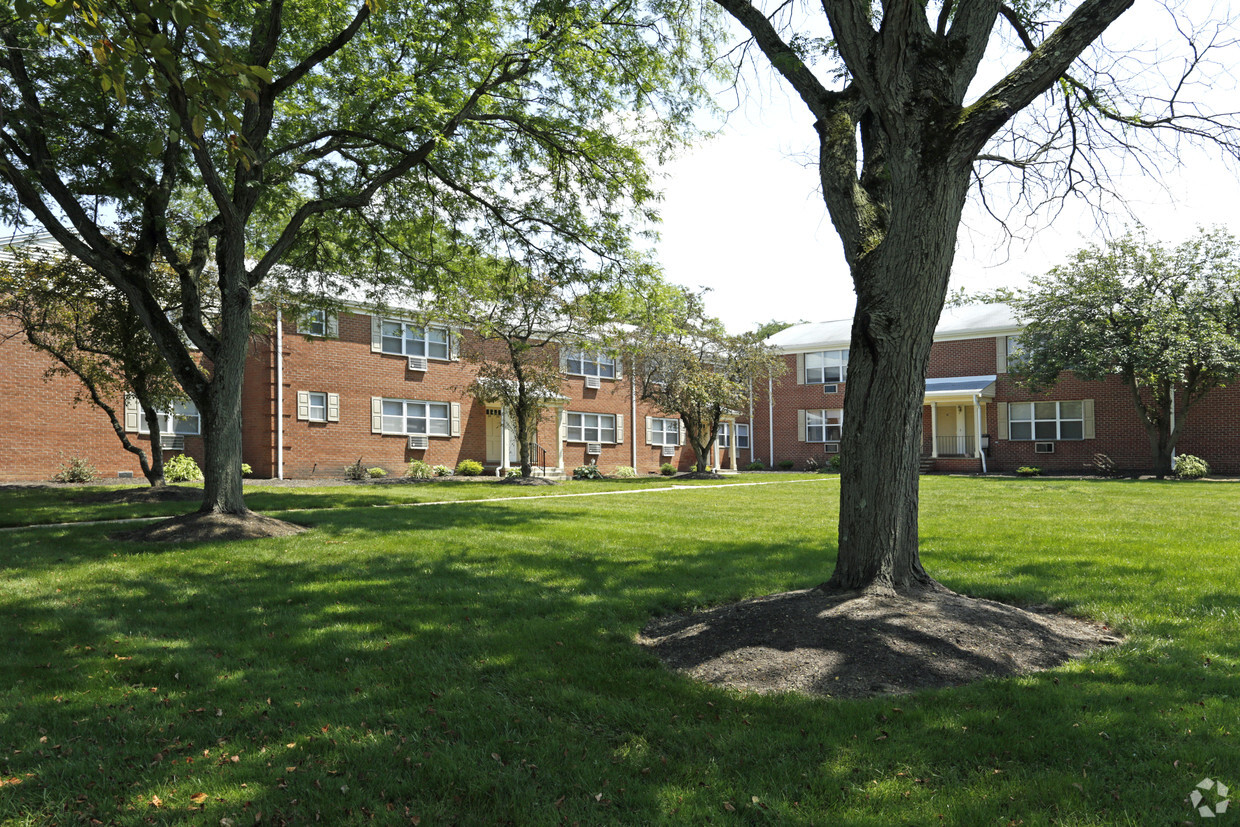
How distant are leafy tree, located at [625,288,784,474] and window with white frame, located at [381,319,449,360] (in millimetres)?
6883

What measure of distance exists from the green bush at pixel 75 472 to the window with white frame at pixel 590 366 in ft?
52.0

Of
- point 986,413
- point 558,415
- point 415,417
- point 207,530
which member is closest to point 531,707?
point 207,530

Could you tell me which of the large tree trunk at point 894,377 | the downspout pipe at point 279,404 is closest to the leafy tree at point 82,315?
the downspout pipe at point 279,404

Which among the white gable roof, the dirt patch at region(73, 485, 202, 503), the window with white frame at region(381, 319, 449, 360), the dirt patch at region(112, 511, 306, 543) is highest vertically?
the white gable roof

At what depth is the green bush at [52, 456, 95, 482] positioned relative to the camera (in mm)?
20109

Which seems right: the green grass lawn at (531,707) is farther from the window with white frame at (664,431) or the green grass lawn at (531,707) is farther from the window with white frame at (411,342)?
the window with white frame at (664,431)

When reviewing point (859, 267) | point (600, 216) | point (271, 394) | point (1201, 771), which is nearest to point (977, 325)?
point (600, 216)

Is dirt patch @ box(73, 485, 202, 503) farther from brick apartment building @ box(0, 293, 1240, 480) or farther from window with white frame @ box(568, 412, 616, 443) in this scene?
window with white frame @ box(568, 412, 616, 443)

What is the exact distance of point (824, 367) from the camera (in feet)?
123

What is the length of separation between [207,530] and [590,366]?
2249 cm

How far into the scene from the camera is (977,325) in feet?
111

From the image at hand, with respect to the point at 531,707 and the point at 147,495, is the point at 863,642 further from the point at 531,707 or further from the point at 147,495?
the point at 147,495

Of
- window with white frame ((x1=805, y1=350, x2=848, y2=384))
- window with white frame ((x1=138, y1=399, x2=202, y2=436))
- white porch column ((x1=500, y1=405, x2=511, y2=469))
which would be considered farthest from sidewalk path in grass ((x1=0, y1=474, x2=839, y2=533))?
window with white frame ((x1=805, y1=350, x2=848, y2=384))

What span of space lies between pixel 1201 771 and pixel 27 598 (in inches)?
323
